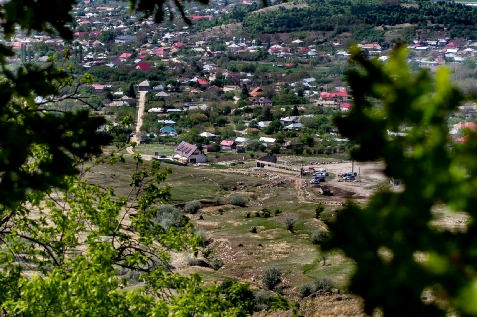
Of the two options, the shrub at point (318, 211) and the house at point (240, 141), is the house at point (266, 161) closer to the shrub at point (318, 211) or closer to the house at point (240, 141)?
the house at point (240, 141)

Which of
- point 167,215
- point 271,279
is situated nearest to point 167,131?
point 167,215

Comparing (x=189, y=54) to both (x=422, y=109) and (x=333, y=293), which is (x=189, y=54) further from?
(x=422, y=109)

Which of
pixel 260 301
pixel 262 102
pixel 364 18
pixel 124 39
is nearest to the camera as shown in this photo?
pixel 260 301

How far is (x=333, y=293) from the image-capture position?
1586cm

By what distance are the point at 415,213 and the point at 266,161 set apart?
40.4 meters

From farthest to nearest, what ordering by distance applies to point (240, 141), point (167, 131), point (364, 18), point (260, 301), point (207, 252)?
point (364, 18), point (167, 131), point (240, 141), point (207, 252), point (260, 301)

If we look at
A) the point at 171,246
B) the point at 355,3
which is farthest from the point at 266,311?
the point at 355,3

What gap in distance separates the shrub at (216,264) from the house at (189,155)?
70.7 feet

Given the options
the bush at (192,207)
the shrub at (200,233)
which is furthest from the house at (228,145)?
the shrub at (200,233)

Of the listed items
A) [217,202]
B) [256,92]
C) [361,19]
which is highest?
[361,19]

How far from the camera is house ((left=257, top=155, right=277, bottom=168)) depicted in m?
41.6

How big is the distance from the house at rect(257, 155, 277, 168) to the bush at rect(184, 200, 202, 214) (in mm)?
11456

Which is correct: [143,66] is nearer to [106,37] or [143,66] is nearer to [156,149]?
[106,37]

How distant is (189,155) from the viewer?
141 feet
